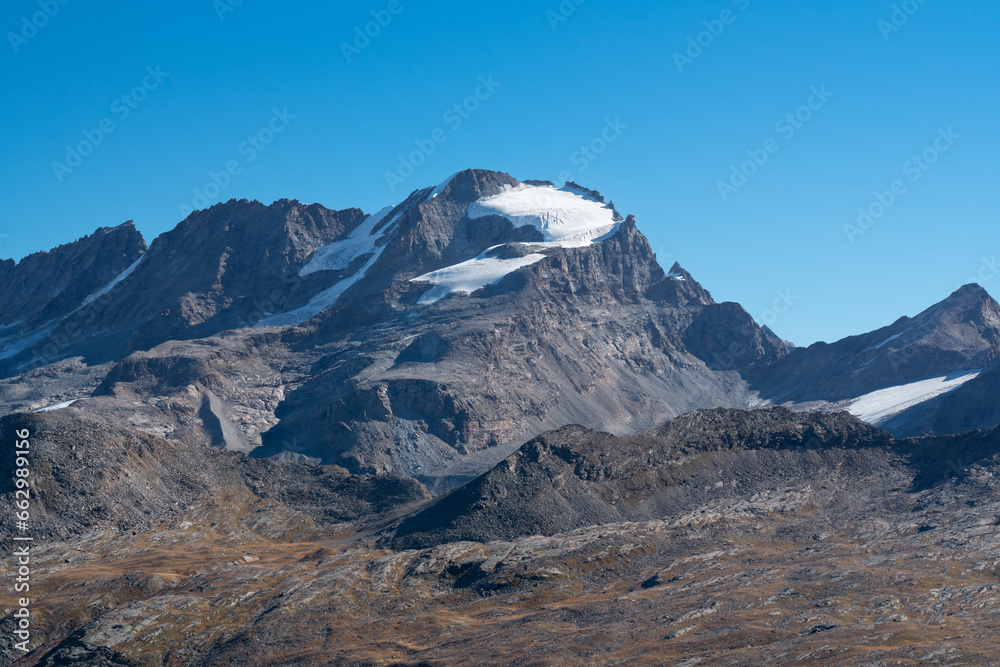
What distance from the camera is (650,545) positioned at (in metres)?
99.6

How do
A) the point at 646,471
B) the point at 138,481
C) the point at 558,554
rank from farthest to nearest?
the point at 138,481, the point at 646,471, the point at 558,554

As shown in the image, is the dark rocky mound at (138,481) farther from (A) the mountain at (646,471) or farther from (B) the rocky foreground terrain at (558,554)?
(A) the mountain at (646,471)

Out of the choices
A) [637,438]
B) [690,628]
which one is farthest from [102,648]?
[637,438]

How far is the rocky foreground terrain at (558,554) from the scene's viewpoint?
75812 millimetres

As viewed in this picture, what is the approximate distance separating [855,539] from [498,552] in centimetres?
3441

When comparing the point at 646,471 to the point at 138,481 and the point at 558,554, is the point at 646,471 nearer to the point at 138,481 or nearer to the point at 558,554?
the point at 558,554

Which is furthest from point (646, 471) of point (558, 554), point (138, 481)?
point (138, 481)

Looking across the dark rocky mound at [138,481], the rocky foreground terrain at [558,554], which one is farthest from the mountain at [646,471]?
the dark rocky mound at [138,481]

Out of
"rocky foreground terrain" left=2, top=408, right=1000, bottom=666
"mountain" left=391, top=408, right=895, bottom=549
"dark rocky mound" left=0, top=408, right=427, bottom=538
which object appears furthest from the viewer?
"dark rocky mound" left=0, top=408, right=427, bottom=538

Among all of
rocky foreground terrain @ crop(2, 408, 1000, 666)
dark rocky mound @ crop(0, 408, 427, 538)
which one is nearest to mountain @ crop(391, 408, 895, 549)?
rocky foreground terrain @ crop(2, 408, 1000, 666)

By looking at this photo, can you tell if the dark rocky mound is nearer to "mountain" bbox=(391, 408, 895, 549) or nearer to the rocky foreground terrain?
the rocky foreground terrain

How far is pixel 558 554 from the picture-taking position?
98000 mm

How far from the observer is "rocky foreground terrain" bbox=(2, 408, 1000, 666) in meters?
75.8

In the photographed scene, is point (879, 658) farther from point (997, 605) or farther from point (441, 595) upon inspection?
point (441, 595)
